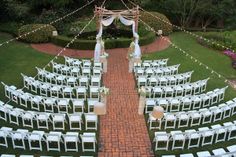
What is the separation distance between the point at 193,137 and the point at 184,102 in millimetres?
3190

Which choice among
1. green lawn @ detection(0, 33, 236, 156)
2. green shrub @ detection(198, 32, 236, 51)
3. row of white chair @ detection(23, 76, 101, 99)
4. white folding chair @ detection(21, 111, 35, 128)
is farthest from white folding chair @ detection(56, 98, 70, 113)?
green shrub @ detection(198, 32, 236, 51)

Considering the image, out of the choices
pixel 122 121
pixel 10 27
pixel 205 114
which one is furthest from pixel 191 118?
pixel 10 27

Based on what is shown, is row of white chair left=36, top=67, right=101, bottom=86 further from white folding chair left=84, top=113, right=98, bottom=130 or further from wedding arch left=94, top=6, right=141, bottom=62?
white folding chair left=84, top=113, right=98, bottom=130

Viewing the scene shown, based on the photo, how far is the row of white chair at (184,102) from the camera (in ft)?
56.9

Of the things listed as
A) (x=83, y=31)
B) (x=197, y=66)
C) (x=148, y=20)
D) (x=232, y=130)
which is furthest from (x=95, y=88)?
(x=148, y=20)

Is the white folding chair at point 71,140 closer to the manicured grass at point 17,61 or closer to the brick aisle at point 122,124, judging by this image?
the brick aisle at point 122,124

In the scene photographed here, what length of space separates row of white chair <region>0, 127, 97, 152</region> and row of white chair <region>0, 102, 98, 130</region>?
103cm

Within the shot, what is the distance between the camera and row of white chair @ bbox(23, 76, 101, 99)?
18.5m

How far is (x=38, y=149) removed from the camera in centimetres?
1434

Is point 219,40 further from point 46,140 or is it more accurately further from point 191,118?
point 46,140

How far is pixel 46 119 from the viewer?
51.3ft

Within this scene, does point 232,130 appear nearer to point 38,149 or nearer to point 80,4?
point 38,149

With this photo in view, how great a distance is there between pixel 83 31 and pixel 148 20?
6.05 metres

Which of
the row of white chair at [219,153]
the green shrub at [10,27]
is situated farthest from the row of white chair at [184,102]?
the green shrub at [10,27]
